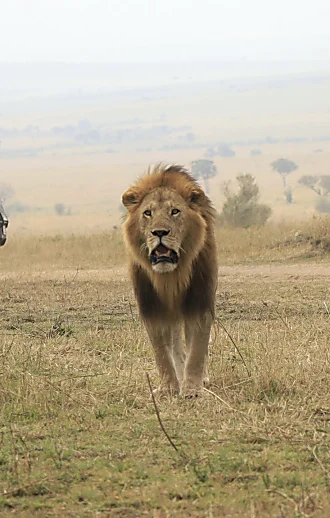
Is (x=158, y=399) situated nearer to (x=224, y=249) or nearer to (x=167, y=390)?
(x=167, y=390)

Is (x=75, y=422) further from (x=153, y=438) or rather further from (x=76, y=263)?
(x=76, y=263)

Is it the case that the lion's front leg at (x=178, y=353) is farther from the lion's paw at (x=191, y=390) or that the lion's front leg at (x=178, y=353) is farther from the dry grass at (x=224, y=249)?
the dry grass at (x=224, y=249)

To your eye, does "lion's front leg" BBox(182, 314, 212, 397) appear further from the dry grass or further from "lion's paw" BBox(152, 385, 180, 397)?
the dry grass

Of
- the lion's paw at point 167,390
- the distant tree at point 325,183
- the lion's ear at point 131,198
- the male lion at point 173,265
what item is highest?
the lion's ear at point 131,198

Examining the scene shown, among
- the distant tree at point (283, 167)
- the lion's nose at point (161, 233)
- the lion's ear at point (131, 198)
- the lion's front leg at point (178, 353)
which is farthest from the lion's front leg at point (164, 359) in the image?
the distant tree at point (283, 167)

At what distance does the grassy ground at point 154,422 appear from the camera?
3.93 metres

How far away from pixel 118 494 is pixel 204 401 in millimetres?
1733

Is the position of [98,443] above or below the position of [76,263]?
above

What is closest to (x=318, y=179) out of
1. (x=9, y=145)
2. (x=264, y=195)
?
(x=264, y=195)


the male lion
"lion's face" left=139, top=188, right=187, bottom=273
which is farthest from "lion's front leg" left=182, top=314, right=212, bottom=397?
"lion's face" left=139, top=188, right=187, bottom=273

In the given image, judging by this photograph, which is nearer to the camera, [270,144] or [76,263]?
[76,263]

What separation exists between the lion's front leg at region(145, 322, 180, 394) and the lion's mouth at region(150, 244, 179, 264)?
52 centimetres

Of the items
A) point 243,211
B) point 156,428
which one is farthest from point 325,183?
point 156,428

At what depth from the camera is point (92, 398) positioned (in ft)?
18.3
